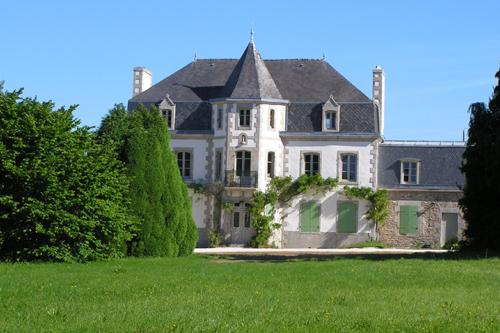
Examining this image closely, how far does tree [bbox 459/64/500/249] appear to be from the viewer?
1909 cm

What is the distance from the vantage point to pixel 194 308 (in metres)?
9.41

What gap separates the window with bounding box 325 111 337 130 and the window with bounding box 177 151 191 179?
711cm

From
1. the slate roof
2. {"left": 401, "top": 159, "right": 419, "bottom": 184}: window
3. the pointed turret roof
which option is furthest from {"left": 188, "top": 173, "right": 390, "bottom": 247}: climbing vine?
the pointed turret roof

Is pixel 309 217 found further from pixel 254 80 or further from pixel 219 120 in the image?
pixel 254 80

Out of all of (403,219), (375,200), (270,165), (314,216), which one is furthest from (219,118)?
(403,219)

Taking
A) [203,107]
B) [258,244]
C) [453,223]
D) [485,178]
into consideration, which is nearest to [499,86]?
[485,178]

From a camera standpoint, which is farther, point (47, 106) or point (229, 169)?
point (229, 169)

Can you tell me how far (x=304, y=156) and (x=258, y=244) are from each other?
4.98 m

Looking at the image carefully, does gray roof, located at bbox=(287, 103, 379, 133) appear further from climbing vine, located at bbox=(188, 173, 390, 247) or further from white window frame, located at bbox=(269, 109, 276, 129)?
climbing vine, located at bbox=(188, 173, 390, 247)

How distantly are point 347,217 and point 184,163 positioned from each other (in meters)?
8.53

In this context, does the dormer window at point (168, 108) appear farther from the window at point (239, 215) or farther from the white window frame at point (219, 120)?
the window at point (239, 215)

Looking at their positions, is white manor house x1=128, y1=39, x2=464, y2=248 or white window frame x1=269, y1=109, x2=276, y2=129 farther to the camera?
white window frame x1=269, y1=109, x2=276, y2=129

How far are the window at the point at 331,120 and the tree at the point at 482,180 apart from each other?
403 inches

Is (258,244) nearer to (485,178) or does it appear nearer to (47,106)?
(485,178)
